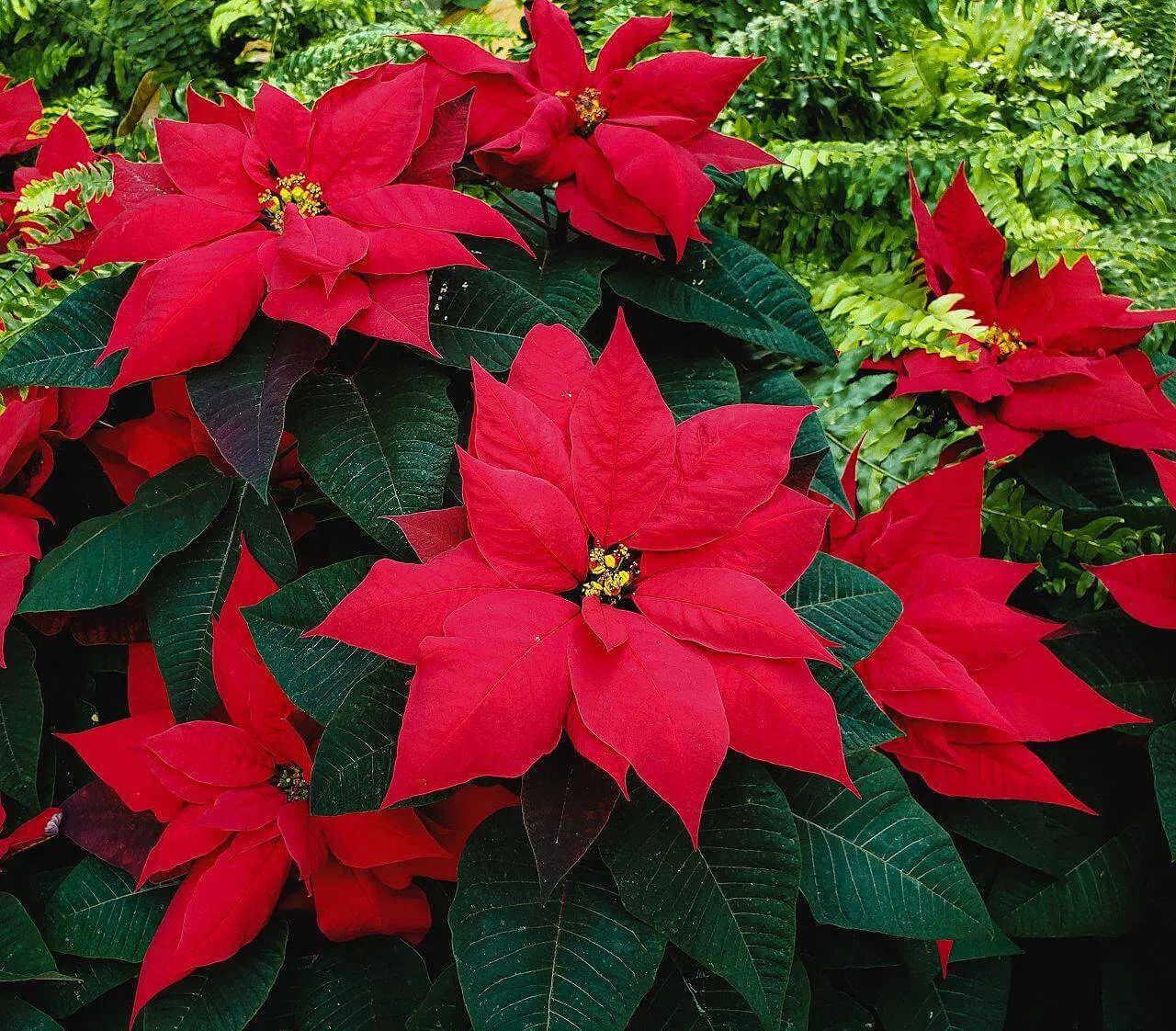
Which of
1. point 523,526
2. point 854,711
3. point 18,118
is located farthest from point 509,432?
point 18,118

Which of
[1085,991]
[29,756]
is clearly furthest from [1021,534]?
[29,756]

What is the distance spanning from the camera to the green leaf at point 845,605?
60cm

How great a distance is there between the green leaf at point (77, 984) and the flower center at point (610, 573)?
0.45 metres

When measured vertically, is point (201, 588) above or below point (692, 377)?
→ below

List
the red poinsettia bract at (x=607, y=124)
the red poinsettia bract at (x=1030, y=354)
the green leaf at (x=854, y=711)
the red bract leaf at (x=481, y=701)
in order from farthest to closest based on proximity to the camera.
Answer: the red poinsettia bract at (x=1030, y=354)
the red poinsettia bract at (x=607, y=124)
the green leaf at (x=854, y=711)
the red bract leaf at (x=481, y=701)

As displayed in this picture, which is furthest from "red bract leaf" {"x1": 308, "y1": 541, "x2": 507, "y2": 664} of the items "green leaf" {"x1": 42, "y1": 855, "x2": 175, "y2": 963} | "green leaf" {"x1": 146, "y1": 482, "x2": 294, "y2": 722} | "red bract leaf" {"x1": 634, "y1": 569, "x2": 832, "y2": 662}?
"green leaf" {"x1": 42, "y1": 855, "x2": 175, "y2": 963}

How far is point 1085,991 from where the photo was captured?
831 mm

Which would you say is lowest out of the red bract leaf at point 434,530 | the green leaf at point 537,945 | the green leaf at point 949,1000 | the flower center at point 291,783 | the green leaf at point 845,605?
the green leaf at point 949,1000

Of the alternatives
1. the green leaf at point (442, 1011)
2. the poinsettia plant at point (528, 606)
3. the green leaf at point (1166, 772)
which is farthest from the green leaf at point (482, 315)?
the green leaf at point (1166, 772)

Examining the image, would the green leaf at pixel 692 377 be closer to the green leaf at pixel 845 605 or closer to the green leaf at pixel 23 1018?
the green leaf at pixel 845 605

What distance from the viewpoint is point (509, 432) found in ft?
1.84

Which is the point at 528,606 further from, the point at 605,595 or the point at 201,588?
the point at 201,588

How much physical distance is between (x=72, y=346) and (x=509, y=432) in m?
0.32

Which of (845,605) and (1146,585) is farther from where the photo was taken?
(1146,585)
